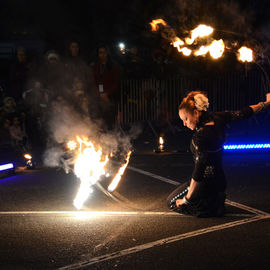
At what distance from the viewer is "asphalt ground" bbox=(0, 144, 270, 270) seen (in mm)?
4137

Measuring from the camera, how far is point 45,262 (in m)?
4.15

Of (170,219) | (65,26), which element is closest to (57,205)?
(170,219)

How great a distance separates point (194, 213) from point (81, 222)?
1476 mm

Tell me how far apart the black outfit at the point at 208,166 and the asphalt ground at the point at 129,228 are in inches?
6.3

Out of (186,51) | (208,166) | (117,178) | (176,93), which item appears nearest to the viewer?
(208,166)

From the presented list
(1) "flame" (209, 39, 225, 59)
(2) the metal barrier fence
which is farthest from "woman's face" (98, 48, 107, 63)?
(1) "flame" (209, 39, 225, 59)

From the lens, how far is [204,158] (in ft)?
16.9

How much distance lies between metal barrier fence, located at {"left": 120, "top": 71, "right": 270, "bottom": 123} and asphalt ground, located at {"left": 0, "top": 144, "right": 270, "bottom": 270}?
7.18 m

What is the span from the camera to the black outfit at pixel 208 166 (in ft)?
17.0

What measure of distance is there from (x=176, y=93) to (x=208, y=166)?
10.2 meters

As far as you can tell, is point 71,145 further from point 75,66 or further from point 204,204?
point 204,204

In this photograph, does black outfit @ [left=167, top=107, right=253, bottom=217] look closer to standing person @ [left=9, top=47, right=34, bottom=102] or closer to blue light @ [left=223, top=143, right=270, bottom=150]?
blue light @ [left=223, top=143, right=270, bottom=150]

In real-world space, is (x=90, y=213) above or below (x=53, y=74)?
below

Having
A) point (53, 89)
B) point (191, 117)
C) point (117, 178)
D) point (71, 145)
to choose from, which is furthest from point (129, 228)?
point (53, 89)
